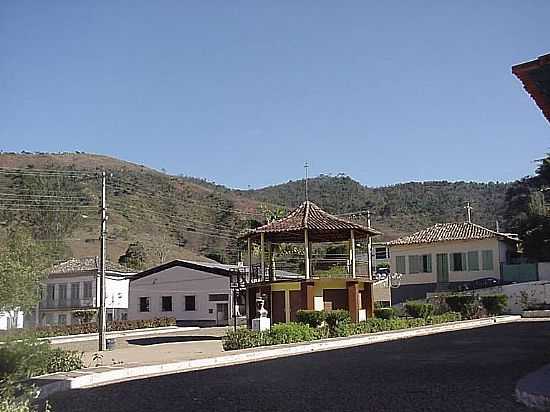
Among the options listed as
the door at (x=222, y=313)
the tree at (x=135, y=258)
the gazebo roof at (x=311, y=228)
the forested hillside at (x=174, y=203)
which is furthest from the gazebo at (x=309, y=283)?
the tree at (x=135, y=258)

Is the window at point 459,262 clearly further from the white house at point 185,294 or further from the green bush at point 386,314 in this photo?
the green bush at point 386,314

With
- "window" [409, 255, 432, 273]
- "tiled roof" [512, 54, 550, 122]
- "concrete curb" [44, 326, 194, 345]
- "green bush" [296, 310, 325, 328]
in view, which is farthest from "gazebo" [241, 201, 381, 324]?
"tiled roof" [512, 54, 550, 122]

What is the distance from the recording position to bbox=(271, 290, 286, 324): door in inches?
1364

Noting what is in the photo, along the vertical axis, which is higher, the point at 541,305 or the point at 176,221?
the point at 176,221

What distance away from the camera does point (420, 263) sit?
5081 centimetres

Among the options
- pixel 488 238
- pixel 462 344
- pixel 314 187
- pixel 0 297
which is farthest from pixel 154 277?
pixel 314 187

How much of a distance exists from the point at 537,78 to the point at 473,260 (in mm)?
39695

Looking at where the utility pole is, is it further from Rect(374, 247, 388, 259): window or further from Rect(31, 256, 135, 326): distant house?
Rect(374, 247, 388, 259): window

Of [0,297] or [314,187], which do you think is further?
[314,187]

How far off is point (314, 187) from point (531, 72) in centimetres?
10820

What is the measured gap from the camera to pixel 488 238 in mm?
47875

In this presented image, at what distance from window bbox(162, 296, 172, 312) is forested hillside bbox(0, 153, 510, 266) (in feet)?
47.5

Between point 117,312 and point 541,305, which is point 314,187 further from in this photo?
point 541,305

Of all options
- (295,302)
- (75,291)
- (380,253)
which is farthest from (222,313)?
(380,253)
